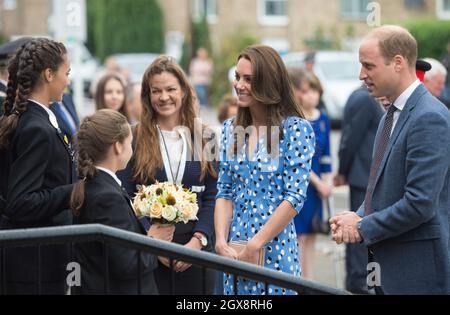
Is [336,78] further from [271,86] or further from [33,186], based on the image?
[33,186]

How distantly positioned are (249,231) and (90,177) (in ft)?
3.11

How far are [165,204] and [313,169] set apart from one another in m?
3.68

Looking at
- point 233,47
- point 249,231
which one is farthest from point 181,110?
point 233,47

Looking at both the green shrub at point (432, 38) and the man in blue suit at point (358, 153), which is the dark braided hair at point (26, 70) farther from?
the green shrub at point (432, 38)

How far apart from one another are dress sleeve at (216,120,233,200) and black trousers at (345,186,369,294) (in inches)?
132

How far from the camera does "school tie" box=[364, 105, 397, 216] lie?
4941mm

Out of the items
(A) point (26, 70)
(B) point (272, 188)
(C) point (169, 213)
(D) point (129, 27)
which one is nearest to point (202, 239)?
(C) point (169, 213)

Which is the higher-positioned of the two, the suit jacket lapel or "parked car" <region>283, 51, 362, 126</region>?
the suit jacket lapel

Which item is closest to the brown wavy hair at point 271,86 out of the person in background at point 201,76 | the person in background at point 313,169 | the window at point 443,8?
the person in background at point 313,169

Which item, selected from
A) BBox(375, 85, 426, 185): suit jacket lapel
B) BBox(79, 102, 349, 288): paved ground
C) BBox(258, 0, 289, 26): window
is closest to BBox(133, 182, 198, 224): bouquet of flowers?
BBox(375, 85, 426, 185): suit jacket lapel

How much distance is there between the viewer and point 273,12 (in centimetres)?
4756

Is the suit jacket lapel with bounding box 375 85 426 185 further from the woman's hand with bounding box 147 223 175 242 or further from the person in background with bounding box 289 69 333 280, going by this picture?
the person in background with bounding box 289 69 333 280

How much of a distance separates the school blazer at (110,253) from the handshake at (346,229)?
969 millimetres

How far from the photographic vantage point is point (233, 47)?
38781mm
